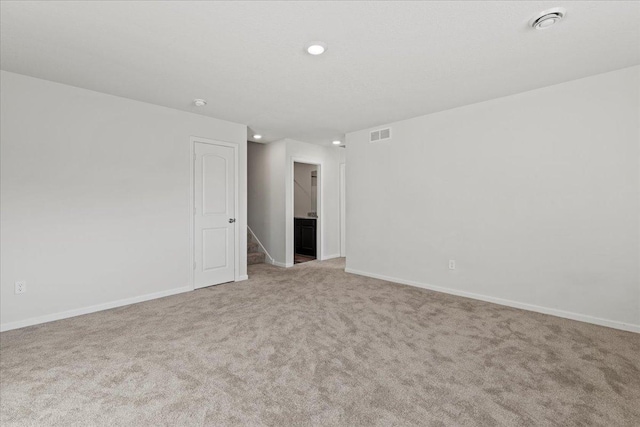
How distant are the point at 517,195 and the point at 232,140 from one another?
3929mm

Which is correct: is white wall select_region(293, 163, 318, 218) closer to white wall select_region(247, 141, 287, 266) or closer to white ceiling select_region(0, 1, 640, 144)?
white wall select_region(247, 141, 287, 266)

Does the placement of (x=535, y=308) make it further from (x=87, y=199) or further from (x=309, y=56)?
(x=87, y=199)

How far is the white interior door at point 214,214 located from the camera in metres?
4.33

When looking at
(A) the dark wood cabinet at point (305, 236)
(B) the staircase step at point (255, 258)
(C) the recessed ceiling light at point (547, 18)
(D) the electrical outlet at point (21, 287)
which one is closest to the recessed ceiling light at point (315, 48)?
(C) the recessed ceiling light at point (547, 18)

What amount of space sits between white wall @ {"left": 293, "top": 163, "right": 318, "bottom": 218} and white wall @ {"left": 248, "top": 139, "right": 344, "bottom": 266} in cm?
113

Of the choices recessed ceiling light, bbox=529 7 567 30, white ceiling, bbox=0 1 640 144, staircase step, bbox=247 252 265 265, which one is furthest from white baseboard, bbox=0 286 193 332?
recessed ceiling light, bbox=529 7 567 30

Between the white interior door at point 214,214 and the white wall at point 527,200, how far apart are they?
7.73ft

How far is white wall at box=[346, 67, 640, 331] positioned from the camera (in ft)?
9.62

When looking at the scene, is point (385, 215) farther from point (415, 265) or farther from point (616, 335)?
point (616, 335)

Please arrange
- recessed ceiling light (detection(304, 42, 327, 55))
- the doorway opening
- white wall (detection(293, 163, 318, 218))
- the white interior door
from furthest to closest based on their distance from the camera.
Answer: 1. white wall (detection(293, 163, 318, 218))
2. the doorway opening
3. the white interior door
4. recessed ceiling light (detection(304, 42, 327, 55))

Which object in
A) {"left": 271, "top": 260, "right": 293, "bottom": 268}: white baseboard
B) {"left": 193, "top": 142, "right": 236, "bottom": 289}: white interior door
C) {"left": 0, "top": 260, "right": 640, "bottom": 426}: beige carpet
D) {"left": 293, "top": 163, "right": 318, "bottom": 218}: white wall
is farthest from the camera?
{"left": 293, "top": 163, "right": 318, "bottom": 218}: white wall

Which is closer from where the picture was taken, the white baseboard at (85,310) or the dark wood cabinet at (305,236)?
the white baseboard at (85,310)

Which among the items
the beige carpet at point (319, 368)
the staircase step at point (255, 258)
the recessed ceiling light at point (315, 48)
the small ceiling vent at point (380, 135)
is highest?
the recessed ceiling light at point (315, 48)

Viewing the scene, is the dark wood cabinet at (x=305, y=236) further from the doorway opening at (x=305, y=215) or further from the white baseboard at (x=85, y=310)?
the white baseboard at (x=85, y=310)
